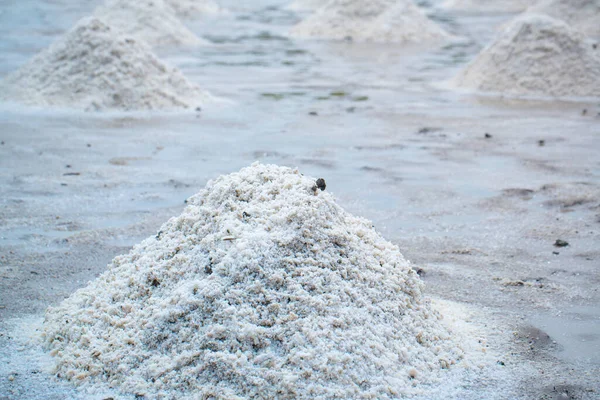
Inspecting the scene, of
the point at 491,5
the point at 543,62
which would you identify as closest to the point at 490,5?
the point at 491,5

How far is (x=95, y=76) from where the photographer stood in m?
6.77

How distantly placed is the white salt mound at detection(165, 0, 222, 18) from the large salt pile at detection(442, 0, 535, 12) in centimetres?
556

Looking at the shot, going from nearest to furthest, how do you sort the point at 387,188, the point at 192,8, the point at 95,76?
the point at 387,188 → the point at 95,76 → the point at 192,8

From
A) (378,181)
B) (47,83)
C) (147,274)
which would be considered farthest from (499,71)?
(147,274)

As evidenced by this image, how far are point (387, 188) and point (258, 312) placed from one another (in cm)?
251

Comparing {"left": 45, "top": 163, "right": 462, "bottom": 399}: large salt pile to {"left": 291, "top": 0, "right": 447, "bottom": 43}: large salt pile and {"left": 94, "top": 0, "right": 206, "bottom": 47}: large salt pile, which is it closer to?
{"left": 94, "top": 0, "right": 206, "bottom": 47}: large salt pile

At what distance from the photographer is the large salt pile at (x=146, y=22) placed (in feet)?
38.9

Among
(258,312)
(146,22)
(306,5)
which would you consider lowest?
(258,312)

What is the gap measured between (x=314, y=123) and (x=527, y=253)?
3.21 metres

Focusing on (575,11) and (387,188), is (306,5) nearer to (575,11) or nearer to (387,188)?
(575,11)

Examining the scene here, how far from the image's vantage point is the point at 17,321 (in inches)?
109

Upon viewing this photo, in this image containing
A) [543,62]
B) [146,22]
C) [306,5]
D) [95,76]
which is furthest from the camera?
[306,5]

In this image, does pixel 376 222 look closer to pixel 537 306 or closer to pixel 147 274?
pixel 537 306

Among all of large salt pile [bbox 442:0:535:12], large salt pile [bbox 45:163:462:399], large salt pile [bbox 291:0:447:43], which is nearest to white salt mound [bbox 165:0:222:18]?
large salt pile [bbox 291:0:447:43]
